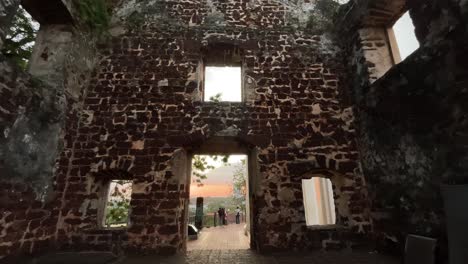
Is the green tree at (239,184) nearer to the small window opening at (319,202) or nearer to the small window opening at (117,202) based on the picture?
the small window opening at (319,202)

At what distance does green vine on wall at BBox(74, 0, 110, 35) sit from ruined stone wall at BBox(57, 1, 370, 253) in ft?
0.98

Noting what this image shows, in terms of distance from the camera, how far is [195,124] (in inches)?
212

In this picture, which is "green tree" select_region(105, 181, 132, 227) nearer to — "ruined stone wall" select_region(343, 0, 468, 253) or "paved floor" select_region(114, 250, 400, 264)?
"paved floor" select_region(114, 250, 400, 264)

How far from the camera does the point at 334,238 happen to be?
15.7ft

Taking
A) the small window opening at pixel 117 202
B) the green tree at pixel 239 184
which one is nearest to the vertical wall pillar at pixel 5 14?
the small window opening at pixel 117 202

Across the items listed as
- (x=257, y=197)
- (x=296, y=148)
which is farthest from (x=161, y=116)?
(x=296, y=148)

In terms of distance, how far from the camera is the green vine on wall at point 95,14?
537 centimetres

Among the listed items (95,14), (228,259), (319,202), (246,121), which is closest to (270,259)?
(228,259)

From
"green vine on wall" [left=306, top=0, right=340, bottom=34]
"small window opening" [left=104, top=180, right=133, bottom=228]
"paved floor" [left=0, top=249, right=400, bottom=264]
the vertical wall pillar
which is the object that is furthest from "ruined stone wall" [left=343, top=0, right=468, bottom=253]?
the vertical wall pillar

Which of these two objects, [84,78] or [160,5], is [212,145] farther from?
[160,5]

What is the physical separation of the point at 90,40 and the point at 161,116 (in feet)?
8.13

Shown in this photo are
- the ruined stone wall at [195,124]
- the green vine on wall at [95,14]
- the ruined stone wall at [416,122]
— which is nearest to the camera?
the ruined stone wall at [416,122]

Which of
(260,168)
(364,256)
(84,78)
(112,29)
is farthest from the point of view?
(112,29)

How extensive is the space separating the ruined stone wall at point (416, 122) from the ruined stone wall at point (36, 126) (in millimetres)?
6012
